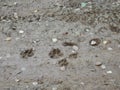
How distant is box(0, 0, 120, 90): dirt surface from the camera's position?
7.89 feet

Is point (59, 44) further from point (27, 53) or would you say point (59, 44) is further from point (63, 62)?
point (27, 53)

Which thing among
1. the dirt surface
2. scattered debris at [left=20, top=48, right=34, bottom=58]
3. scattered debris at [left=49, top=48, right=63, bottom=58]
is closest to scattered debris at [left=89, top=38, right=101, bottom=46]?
the dirt surface

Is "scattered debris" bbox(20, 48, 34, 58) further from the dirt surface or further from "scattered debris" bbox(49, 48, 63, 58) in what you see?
"scattered debris" bbox(49, 48, 63, 58)

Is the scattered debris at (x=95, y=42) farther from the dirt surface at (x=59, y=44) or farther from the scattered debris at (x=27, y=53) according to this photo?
the scattered debris at (x=27, y=53)

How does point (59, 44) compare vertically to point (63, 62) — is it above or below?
above

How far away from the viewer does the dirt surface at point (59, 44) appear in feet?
7.89

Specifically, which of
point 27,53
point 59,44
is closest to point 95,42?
point 59,44

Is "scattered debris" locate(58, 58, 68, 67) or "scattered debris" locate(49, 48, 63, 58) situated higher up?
"scattered debris" locate(49, 48, 63, 58)

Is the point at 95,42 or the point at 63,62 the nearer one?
the point at 63,62

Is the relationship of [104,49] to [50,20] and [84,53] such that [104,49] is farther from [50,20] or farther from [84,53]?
[50,20]

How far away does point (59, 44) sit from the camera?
268 centimetres

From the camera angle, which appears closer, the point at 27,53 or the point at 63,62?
the point at 63,62

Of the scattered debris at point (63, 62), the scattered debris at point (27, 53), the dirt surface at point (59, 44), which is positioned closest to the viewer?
the dirt surface at point (59, 44)

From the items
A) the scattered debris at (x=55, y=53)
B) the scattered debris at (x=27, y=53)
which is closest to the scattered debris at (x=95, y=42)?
the scattered debris at (x=55, y=53)
